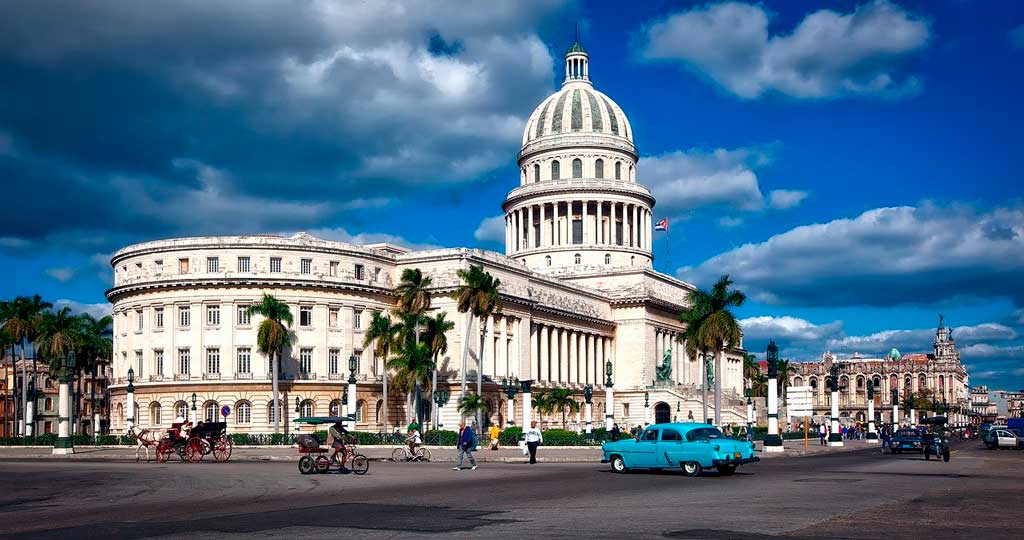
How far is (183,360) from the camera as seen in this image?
84.5 metres

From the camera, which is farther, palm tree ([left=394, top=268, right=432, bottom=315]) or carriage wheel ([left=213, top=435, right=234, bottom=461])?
palm tree ([left=394, top=268, right=432, bottom=315])

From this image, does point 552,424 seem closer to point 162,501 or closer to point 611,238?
point 611,238

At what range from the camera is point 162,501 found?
2522 centimetres

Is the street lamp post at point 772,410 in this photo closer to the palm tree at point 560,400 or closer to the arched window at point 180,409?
the palm tree at point 560,400

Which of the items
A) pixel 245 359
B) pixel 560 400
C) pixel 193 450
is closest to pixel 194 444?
pixel 193 450

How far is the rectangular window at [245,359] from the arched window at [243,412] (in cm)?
262

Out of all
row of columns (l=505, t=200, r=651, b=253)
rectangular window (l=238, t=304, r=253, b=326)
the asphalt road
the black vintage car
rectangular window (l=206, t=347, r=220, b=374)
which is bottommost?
the black vintage car

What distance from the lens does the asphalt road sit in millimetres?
18406

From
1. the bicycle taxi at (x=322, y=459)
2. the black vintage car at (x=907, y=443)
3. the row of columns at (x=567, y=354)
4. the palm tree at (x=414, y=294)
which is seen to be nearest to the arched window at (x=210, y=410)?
the palm tree at (x=414, y=294)

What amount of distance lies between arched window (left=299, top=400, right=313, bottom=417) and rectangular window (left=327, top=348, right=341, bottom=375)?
10.3ft

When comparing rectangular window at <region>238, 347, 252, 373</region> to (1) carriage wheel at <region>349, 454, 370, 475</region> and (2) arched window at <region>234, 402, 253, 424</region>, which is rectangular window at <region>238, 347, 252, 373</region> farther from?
(1) carriage wheel at <region>349, 454, 370, 475</region>

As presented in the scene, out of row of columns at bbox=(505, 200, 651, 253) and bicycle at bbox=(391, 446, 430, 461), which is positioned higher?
row of columns at bbox=(505, 200, 651, 253)

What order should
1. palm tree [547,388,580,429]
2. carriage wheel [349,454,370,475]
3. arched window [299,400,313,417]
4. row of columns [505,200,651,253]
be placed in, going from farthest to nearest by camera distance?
row of columns [505,200,651,253]
palm tree [547,388,580,429]
arched window [299,400,313,417]
carriage wheel [349,454,370,475]

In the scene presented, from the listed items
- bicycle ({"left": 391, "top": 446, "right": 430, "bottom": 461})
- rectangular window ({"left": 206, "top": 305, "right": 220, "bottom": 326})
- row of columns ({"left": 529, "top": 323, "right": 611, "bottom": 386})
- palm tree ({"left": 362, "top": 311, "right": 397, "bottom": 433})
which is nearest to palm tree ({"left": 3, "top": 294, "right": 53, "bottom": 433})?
rectangular window ({"left": 206, "top": 305, "right": 220, "bottom": 326})
